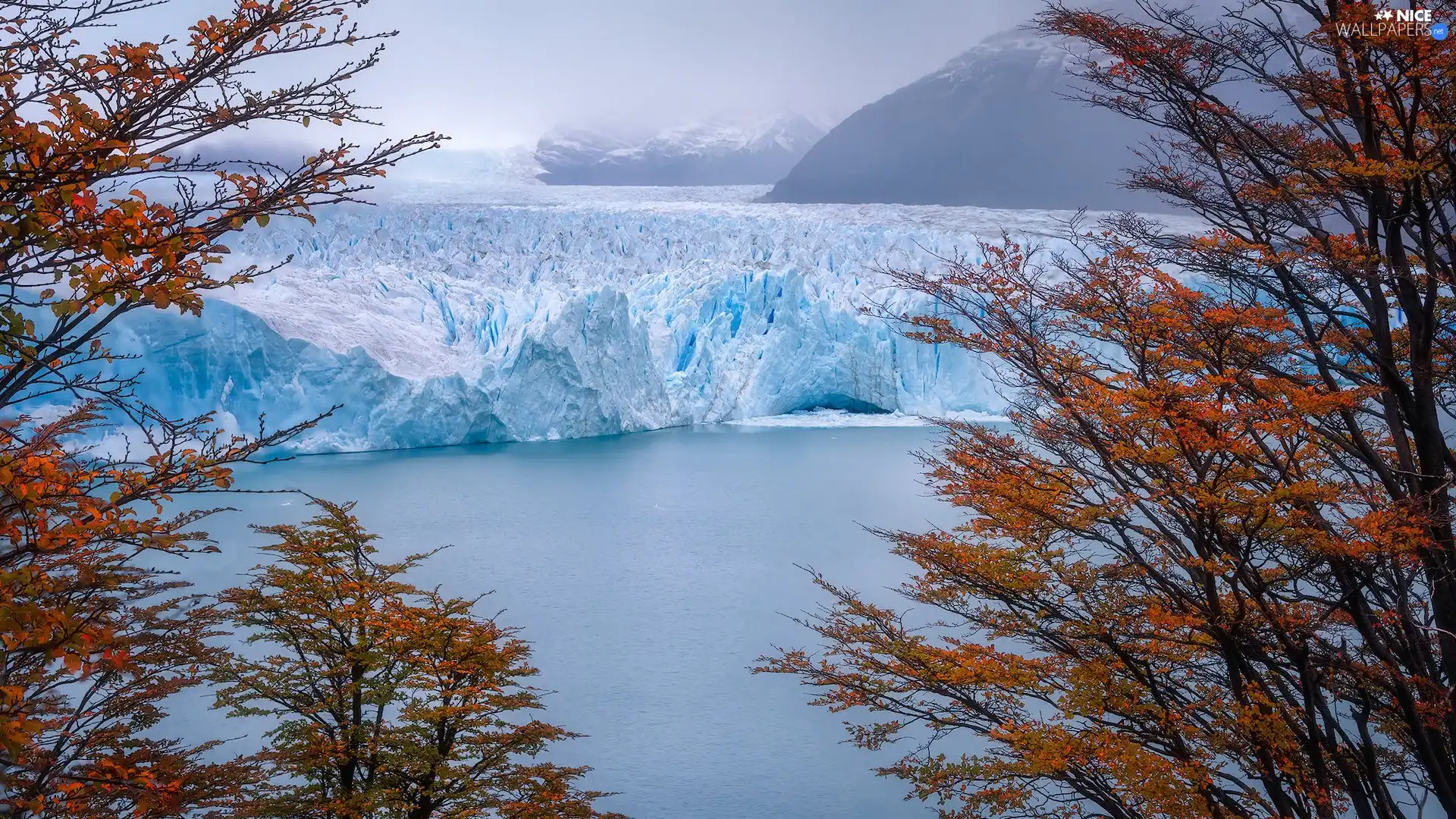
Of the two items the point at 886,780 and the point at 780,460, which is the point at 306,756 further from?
the point at 780,460

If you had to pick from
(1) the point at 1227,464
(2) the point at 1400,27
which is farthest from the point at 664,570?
(2) the point at 1400,27

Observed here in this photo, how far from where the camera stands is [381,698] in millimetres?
4438

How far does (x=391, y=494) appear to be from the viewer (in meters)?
17.4

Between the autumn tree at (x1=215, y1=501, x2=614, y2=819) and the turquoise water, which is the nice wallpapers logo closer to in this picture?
the autumn tree at (x1=215, y1=501, x2=614, y2=819)

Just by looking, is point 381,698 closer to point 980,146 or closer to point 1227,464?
point 1227,464

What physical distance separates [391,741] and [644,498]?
1326 centimetres

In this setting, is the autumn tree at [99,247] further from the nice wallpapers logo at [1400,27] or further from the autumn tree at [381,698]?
the nice wallpapers logo at [1400,27]

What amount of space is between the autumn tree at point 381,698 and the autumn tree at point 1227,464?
1605 mm

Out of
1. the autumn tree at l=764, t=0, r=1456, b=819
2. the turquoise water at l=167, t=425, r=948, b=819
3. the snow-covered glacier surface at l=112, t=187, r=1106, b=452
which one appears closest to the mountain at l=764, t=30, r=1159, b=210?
the snow-covered glacier surface at l=112, t=187, r=1106, b=452

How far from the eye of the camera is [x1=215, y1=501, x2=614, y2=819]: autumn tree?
423cm

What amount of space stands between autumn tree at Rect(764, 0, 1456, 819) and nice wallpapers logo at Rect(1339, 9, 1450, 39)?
0.05 feet

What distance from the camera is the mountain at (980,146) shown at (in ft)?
155

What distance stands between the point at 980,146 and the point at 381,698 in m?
50.4

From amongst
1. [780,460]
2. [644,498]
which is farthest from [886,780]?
[780,460]
